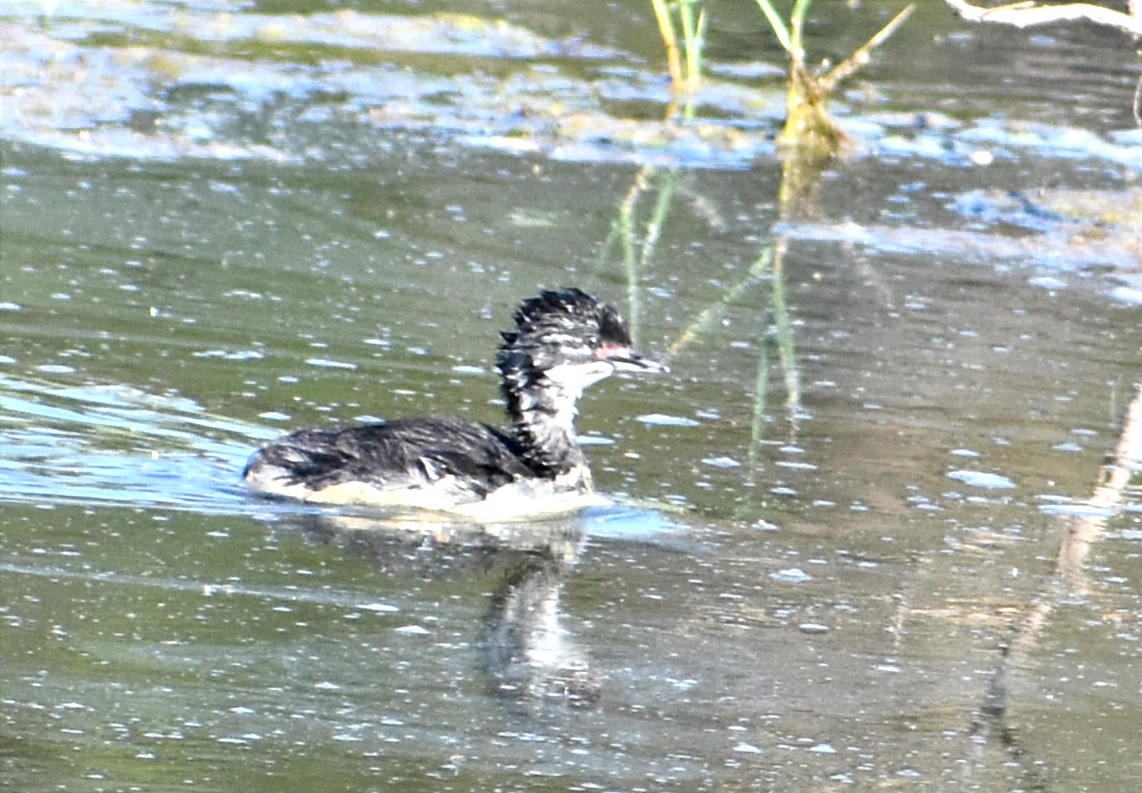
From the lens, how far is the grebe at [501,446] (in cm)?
838

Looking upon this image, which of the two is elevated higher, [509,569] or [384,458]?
[384,458]

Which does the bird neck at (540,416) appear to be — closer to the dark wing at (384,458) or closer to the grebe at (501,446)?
the grebe at (501,446)

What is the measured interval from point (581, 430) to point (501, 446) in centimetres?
105

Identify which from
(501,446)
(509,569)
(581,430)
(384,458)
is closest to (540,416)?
(501,446)

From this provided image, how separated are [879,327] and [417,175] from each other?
172 inches

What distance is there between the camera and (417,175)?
15.4 meters

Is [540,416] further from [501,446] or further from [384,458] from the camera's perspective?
[384,458]

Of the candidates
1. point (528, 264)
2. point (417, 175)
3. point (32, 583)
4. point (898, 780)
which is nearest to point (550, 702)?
point (898, 780)

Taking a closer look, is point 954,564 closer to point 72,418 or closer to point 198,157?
point 72,418

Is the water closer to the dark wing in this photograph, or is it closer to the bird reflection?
the bird reflection

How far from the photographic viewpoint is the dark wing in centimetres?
835

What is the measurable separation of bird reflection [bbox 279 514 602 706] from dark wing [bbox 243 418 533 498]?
0.53 ft

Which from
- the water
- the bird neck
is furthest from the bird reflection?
the bird neck

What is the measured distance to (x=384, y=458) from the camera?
8.39 meters
